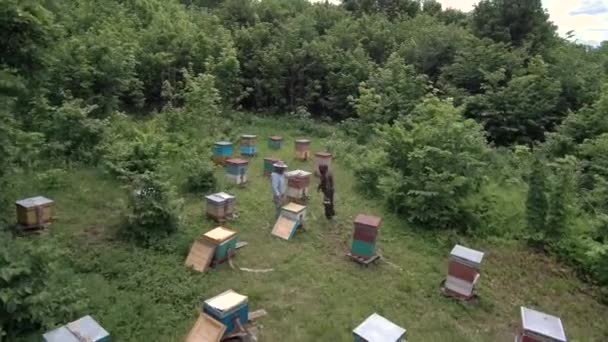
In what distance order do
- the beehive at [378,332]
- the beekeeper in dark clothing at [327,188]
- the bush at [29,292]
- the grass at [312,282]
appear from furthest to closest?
the beekeeper in dark clothing at [327,188]
the grass at [312,282]
the beehive at [378,332]
the bush at [29,292]

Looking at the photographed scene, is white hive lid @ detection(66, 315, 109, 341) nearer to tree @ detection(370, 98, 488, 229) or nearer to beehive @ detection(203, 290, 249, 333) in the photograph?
→ beehive @ detection(203, 290, 249, 333)

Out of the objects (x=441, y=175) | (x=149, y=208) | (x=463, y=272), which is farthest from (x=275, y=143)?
(x=463, y=272)

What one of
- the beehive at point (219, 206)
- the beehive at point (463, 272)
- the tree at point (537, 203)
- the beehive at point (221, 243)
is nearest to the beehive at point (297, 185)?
the beehive at point (219, 206)

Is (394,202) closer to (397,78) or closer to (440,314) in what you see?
(440,314)

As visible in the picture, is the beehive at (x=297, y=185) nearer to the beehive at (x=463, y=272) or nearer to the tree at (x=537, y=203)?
the beehive at (x=463, y=272)

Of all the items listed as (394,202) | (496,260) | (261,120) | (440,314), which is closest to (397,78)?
(261,120)

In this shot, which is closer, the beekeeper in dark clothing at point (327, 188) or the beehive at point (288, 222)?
the beehive at point (288, 222)
